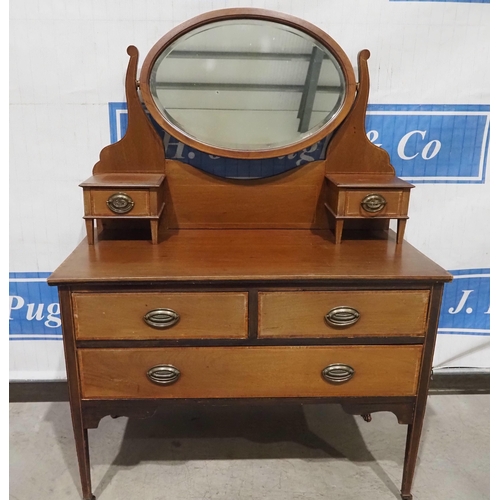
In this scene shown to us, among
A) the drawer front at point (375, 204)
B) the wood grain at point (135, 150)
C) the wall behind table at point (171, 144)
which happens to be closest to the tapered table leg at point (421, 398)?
the drawer front at point (375, 204)

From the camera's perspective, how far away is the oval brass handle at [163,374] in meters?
1.38

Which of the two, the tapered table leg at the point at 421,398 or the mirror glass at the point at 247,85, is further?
the mirror glass at the point at 247,85

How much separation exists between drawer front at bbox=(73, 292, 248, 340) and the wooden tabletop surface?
2.6 inches

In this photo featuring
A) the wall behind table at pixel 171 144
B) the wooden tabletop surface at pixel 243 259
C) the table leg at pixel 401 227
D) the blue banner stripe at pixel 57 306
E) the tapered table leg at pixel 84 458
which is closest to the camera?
the wooden tabletop surface at pixel 243 259

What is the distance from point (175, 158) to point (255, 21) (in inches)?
21.6

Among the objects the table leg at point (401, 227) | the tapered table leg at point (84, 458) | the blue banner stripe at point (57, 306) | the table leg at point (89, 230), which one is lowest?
the tapered table leg at point (84, 458)

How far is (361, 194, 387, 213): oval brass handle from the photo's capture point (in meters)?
1.54

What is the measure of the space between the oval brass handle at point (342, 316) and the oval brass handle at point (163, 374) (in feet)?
1.56

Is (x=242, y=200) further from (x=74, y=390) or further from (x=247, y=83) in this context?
(x=74, y=390)

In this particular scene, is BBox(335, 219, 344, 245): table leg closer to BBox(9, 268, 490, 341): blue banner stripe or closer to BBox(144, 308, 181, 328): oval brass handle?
BBox(144, 308, 181, 328): oval brass handle

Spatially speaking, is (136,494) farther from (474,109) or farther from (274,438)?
(474,109)

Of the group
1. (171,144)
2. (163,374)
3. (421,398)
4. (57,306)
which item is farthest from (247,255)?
(57,306)

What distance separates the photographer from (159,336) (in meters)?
1.36

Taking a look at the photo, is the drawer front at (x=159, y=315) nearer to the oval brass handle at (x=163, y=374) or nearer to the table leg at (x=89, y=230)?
the oval brass handle at (x=163, y=374)
